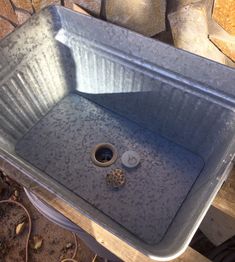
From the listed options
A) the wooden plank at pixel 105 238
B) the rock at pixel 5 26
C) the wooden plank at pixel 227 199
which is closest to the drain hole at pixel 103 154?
the wooden plank at pixel 105 238

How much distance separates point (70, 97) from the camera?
1.32m

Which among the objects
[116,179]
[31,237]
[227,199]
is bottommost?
[31,237]

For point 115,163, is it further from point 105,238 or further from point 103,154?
point 105,238

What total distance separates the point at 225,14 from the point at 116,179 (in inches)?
26.6

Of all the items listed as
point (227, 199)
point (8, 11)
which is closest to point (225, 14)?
point (227, 199)

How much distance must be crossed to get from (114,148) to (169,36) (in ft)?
1.60

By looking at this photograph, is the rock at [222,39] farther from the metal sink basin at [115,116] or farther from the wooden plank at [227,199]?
the wooden plank at [227,199]

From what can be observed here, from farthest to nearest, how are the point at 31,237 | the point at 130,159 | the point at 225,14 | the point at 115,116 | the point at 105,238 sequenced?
the point at 31,237 → the point at 115,116 → the point at 130,159 → the point at 225,14 → the point at 105,238

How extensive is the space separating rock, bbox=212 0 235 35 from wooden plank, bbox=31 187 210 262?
746 millimetres

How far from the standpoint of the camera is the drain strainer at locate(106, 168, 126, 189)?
1.07m

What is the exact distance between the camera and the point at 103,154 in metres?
1.18

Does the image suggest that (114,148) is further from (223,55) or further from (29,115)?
(223,55)

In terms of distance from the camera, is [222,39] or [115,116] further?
[115,116]

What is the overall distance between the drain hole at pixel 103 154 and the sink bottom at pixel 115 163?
0.06ft
